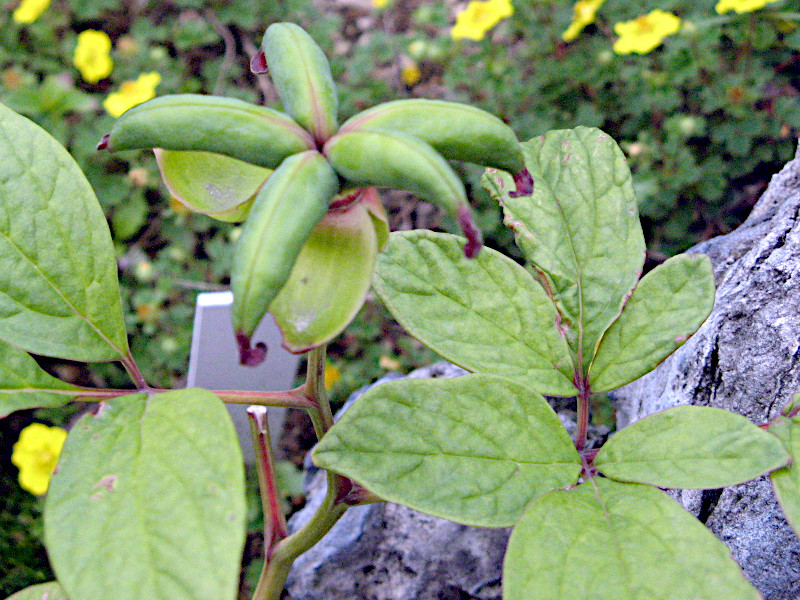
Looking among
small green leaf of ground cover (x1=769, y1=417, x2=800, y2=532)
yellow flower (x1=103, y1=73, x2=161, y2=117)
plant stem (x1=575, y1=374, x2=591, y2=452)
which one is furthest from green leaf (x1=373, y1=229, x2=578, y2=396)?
yellow flower (x1=103, y1=73, x2=161, y2=117)

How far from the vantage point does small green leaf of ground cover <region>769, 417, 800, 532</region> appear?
66 centimetres

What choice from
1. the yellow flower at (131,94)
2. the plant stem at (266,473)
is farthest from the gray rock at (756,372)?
the yellow flower at (131,94)

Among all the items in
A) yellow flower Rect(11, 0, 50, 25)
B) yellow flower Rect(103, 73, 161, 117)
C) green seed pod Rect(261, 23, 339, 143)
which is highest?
green seed pod Rect(261, 23, 339, 143)

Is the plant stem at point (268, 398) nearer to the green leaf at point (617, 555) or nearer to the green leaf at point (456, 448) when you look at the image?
the green leaf at point (456, 448)

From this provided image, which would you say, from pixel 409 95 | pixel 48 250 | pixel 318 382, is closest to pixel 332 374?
pixel 409 95

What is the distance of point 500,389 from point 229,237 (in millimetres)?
1817

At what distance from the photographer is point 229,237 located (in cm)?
242

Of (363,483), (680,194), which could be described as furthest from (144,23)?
(363,483)

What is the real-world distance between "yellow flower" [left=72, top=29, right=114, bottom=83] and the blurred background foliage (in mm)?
47

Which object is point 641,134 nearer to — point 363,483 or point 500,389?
point 500,389

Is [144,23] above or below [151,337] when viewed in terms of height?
above

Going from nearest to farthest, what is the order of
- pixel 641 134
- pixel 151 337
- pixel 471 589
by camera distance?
pixel 471 589, pixel 641 134, pixel 151 337

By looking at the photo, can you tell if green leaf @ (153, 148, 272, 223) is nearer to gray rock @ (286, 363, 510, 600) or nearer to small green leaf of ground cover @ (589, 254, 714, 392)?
small green leaf of ground cover @ (589, 254, 714, 392)

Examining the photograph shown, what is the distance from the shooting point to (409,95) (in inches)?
103
